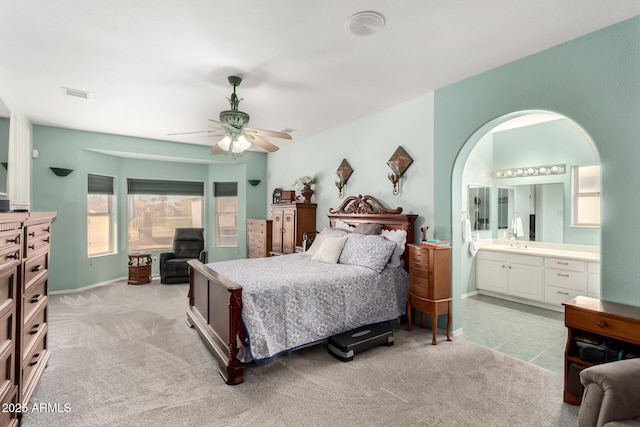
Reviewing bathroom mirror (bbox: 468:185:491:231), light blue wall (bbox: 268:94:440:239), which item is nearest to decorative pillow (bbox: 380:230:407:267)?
light blue wall (bbox: 268:94:440:239)

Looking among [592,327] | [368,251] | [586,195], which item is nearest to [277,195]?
[368,251]

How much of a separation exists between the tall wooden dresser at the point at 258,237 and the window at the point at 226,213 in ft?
2.11

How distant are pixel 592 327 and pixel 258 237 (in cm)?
544

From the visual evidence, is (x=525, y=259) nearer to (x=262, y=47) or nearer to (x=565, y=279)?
(x=565, y=279)

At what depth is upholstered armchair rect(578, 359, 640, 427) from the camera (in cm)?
147

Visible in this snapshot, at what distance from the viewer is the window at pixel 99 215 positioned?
5867 millimetres

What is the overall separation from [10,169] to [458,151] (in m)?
5.25

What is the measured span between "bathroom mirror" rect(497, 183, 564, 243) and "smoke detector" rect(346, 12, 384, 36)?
13.6 feet

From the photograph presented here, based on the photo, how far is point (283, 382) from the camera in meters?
2.55

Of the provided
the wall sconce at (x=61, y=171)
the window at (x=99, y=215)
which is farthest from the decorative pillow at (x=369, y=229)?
the window at (x=99, y=215)

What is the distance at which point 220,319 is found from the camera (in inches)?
112

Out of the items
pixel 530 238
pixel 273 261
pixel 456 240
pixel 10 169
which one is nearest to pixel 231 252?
pixel 273 261

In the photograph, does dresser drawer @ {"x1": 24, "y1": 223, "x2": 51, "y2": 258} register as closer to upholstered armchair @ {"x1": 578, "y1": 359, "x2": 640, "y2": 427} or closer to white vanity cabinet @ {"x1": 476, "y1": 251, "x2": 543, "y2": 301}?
upholstered armchair @ {"x1": 578, "y1": 359, "x2": 640, "y2": 427}

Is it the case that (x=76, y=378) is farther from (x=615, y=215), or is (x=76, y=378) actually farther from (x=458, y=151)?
(x=615, y=215)
